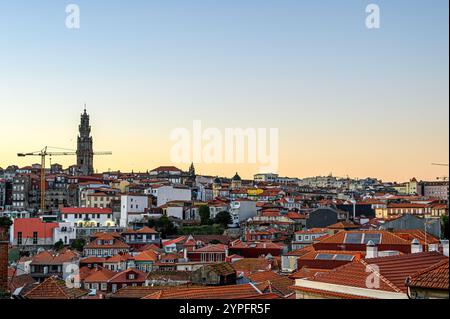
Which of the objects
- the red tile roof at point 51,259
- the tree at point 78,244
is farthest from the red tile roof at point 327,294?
the tree at point 78,244

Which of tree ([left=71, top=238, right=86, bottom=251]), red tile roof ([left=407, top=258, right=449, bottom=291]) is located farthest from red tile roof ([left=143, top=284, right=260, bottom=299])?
tree ([left=71, top=238, right=86, bottom=251])

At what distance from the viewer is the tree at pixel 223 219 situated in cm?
2036

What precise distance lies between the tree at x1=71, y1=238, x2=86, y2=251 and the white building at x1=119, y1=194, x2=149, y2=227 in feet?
10.1

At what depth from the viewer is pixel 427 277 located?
2.43 m

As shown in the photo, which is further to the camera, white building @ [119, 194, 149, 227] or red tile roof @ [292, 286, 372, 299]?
white building @ [119, 194, 149, 227]

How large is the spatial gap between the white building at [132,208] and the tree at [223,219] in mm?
2082

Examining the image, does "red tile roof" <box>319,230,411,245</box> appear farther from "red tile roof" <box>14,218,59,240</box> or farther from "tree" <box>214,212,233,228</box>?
"tree" <box>214,212,233,228</box>

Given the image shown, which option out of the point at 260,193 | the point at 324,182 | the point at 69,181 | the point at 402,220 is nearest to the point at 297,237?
the point at 402,220

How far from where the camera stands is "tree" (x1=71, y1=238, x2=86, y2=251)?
16.3 metres

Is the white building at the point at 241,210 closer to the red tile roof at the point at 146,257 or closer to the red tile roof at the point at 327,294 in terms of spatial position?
the red tile roof at the point at 146,257

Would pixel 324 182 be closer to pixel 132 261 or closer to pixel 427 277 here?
pixel 132 261

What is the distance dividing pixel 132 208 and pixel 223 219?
2.77 metres

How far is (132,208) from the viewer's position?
21.1 meters

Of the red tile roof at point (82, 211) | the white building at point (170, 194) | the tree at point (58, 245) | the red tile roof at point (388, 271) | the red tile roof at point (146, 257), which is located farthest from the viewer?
the white building at point (170, 194)
